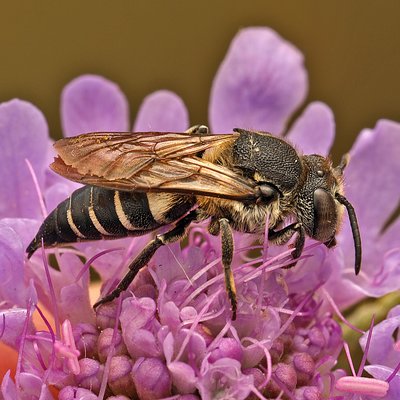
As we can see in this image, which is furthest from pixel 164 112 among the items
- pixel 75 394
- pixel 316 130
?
pixel 75 394

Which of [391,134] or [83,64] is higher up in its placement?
[391,134]

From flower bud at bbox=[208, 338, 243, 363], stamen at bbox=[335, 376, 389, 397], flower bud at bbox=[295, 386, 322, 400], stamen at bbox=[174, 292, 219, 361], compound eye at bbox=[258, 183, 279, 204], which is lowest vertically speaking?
flower bud at bbox=[295, 386, 322, 400]

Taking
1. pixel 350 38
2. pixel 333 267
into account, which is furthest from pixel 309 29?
pixel 333 267

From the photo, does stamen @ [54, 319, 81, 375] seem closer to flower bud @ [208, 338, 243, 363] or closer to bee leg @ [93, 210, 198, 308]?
bee leg @ [93, 210, 198, 308]

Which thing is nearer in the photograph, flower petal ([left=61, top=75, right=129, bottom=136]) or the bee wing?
the bee wing

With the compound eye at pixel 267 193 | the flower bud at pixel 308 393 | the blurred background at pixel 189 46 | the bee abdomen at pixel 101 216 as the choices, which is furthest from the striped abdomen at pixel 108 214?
the blurred background at pixel 189 46

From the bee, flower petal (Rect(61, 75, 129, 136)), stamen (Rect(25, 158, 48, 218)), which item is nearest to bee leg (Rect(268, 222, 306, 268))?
the bee

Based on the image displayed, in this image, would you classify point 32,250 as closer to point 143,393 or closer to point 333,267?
point 143,393
